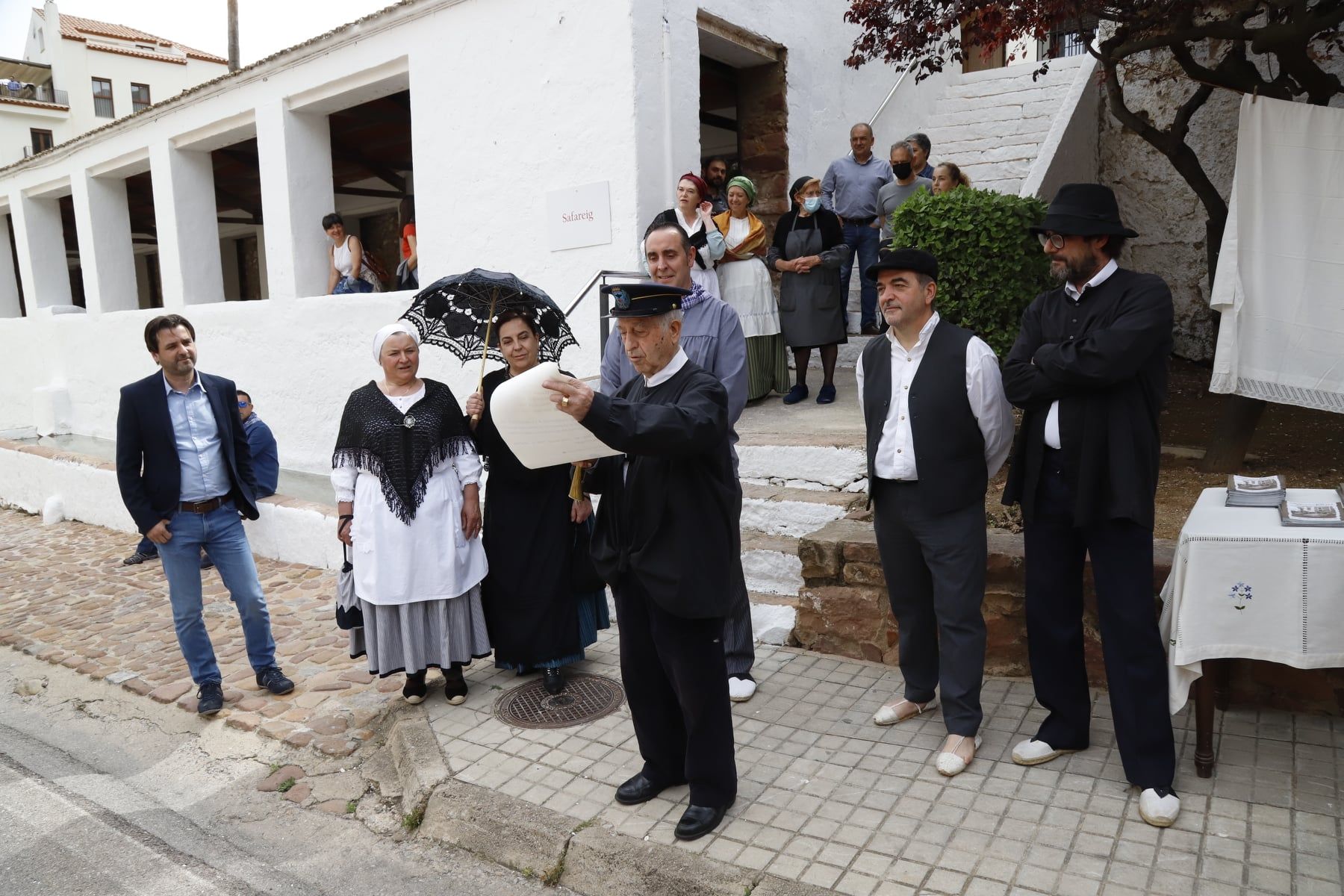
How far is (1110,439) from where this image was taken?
3227 millimetres

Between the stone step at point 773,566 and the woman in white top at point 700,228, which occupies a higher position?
the woman in white top at point 700,228

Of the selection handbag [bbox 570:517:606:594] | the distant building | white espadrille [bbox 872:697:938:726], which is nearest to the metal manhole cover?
handbag [bbox 570:517:606:594]

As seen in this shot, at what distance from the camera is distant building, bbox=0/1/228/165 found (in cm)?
3338

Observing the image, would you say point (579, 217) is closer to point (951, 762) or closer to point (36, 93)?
point (951, 762)

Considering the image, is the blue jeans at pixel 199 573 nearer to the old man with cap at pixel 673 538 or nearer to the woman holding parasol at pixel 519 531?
the woman holding parasol at pixel 519 531

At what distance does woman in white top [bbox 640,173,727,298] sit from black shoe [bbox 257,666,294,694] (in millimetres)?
3407

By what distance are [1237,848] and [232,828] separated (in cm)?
355

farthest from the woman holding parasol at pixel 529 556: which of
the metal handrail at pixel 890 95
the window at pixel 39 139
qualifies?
the window at pixel 39 139

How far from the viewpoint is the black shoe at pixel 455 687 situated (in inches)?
180

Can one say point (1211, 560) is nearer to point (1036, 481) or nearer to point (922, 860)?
point (1036, 481)

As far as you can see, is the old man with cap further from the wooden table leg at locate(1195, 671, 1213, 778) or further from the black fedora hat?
the wooden table leg at locate(1195, 671, 1213, 778)

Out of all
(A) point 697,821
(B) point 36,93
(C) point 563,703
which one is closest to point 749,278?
(C) point 563,703

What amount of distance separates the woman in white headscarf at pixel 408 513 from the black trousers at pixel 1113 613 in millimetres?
2448

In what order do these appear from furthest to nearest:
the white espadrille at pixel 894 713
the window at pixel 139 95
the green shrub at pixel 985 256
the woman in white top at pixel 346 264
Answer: the window at pixel 139 95, the woman in white top at pixel 346 264, the green shrub at pixel 985 256, the white espadrille at pixel 894 713
